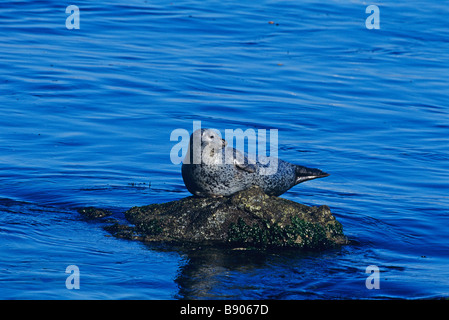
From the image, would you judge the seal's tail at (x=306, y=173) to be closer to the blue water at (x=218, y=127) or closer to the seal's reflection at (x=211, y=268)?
the blue water at (x=218, y=127)

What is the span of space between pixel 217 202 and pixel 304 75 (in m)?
8.96

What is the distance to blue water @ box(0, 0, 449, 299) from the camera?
7117 mm

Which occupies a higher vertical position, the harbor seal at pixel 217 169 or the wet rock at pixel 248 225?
the harbor seal at pixel 217 169

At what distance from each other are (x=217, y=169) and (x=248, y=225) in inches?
26.8

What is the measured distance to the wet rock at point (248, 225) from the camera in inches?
307

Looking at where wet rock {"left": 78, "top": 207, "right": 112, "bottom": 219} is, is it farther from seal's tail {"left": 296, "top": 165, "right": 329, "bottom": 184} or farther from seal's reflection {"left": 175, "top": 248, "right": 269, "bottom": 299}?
seal's tail {"left": 296, "top": 165, "right": 329, "bottom": 184}

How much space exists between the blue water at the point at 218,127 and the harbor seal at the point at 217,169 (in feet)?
2.62

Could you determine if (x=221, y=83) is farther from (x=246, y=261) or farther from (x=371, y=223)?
(x=246, y=261)

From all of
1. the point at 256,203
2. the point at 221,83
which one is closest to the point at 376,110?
the point at 221,83

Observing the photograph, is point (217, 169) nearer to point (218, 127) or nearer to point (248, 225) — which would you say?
point (248, 225)

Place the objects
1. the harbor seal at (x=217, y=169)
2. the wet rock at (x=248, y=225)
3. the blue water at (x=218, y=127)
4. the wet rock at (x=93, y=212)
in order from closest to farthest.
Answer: the blue water at (x=218, y=127) → the wet rock at (x=248, y=225) → the harbor seal at (x=217, y=169) → the wet rock at (x=93, y=212)

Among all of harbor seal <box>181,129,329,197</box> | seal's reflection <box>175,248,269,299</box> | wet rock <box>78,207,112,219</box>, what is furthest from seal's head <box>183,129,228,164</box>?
wet rock <box>78,207,112,219</box>

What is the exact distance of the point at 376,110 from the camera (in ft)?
46.7

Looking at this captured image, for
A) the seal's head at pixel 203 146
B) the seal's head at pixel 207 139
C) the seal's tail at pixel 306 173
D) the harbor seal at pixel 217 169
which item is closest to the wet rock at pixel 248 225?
the harbor seal at pixel 217 169
